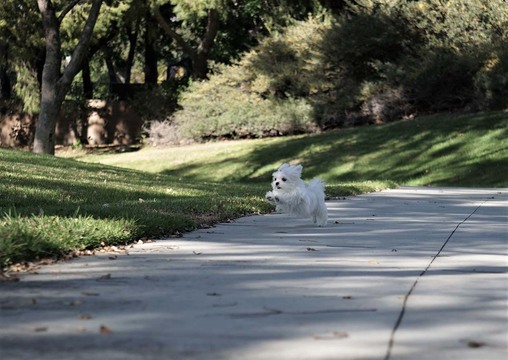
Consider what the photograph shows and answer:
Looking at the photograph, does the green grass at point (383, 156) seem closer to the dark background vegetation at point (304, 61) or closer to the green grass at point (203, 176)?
the green grass at point (203, 176)

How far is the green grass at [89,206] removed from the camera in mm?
8617

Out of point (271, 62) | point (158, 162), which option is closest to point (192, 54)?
point (271, 62)

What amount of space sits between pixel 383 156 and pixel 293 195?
19033 millimetres

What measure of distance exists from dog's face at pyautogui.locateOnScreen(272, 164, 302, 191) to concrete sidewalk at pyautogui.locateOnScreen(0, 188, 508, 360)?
3.12 ft

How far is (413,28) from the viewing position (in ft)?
118

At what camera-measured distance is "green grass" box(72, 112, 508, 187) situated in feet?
89.5

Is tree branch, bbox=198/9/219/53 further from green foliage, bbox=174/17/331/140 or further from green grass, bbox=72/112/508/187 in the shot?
green grass, bbox=72/112/508/187

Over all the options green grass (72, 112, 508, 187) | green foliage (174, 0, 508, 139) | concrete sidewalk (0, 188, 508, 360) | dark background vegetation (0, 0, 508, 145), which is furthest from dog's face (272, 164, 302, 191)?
dark background vegetation (0, 0, 508, 145)

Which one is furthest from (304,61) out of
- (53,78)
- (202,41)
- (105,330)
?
(105,330)

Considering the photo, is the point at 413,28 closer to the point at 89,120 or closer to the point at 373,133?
the point at 373,133

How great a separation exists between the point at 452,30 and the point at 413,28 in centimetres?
211

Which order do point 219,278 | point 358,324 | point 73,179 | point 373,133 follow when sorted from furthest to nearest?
point 373,133 → point 73,179 → point 219,278 → point 358,324

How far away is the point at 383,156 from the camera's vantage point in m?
30.1

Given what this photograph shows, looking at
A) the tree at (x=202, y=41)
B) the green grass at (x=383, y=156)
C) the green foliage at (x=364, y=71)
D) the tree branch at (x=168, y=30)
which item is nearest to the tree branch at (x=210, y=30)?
the tree at (x=202, y=41)
